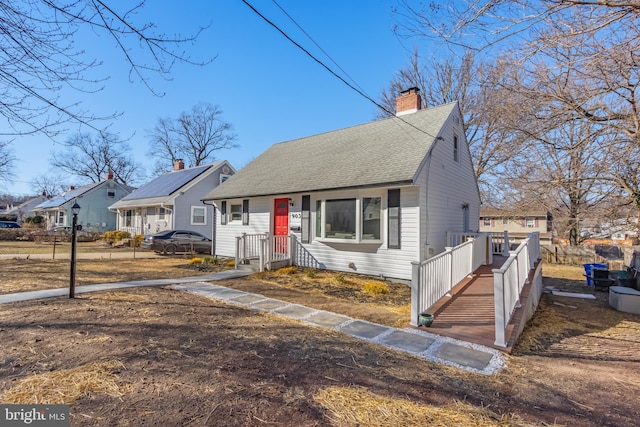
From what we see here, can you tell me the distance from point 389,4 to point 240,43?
3186 mm

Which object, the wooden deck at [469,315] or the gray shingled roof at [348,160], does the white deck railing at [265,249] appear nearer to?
the gray shingled roof at [348,160]

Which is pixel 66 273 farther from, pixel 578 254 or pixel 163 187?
pixel 578 254

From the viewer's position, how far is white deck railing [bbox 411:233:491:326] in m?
5.00

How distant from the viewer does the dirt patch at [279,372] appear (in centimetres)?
260

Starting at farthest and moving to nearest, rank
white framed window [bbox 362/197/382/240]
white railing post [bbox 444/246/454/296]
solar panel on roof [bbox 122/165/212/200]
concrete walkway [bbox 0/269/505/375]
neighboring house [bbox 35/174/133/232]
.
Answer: neighboring house [bbox 35/174/133/232] < solar panel on roof [bbox 122/165/212/200] < white framed window [bbox 362/197/382/240] < white railing post [bbox 444/246/454/296] < concrete walkway [bbox 0/269/505/375]

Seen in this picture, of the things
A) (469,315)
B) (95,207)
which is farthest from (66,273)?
(95,207)

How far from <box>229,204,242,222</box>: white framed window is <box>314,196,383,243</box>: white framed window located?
4248 mm

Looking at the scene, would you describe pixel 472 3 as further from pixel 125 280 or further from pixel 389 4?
pixel 125 280

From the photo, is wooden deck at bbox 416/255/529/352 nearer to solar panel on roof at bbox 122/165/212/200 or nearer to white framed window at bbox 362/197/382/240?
white framed window at bbox 362/197/382/240

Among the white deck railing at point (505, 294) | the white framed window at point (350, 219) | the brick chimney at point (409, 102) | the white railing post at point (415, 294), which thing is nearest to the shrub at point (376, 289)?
the white framed window at point (350, 219)

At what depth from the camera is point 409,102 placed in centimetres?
1241

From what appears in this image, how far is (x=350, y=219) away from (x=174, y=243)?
11078 mm

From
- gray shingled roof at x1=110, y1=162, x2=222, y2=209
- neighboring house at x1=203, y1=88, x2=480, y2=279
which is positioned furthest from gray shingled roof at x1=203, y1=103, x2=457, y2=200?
gray shingled roof at x1=110, y1=162, x2=222, y2=209

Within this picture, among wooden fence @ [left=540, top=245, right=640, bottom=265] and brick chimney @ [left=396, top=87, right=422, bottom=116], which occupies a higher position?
brick chimney @ [left=396, top=87, right=422, bottom=116]
